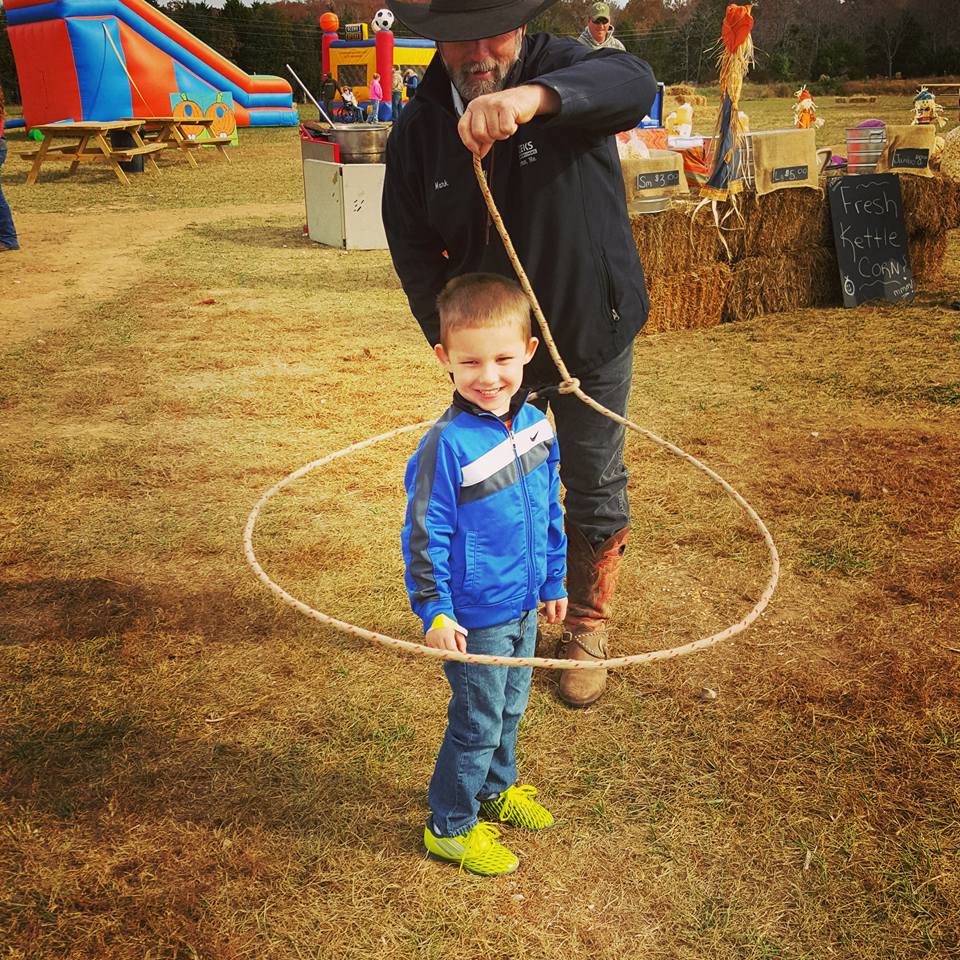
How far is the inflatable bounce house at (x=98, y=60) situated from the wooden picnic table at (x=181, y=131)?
76 cm

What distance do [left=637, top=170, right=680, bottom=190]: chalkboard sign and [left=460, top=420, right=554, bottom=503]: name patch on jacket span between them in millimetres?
5890

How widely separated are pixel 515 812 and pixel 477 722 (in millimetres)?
523

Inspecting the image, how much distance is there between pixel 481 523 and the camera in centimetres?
227

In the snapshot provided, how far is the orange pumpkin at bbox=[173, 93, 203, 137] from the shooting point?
22.3 meters

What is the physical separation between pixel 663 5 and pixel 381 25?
2323 inches

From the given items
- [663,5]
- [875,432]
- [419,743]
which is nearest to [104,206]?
[875,432]

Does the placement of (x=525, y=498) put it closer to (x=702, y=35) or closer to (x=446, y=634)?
(x=446, y=634)

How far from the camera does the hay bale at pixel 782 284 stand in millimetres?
8438

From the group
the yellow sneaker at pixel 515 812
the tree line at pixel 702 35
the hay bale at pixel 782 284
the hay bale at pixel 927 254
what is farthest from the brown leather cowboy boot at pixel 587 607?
the tree line at pixel 702 35

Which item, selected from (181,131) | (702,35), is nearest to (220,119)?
(181,131)

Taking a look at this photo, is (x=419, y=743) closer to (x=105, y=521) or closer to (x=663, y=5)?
(x=105, y=521)

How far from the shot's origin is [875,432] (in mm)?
5656

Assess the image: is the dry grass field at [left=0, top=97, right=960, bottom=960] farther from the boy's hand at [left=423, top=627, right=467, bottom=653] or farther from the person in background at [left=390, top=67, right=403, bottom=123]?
the person in background at [left=390, top=67, right=403, bottom=123]

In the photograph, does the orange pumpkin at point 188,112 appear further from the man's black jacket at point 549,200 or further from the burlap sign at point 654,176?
the man's black jacket at point 549,200
